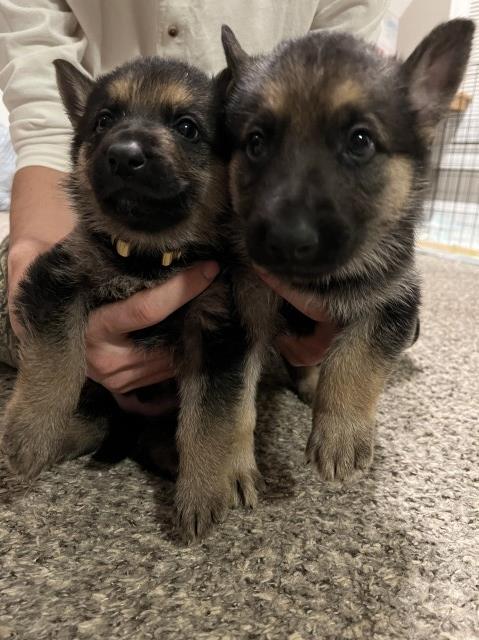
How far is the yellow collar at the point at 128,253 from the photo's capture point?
1.34 meters

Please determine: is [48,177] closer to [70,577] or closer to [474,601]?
[70,577]

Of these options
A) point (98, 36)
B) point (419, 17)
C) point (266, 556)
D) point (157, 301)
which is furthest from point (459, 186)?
point (266, 556)

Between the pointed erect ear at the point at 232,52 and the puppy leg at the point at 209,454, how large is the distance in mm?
766

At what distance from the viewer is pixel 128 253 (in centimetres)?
135

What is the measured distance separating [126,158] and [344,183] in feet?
1.50

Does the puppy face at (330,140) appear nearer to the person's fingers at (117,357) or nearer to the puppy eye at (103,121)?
the puppy eye at (103,121)

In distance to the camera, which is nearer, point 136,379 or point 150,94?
point 150,94

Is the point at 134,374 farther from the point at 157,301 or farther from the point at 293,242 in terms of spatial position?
the point at 293,242

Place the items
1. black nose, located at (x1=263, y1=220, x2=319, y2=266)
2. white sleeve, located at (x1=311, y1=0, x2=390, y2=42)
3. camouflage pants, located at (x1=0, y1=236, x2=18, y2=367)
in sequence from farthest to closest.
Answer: white sleeve, located at (x1=311, y1=0, x2=390, y2=42)
camouflage pants, located at (x1=0, y1=236, x2=18, y2=367)
black nose, located at (x1=263, y1=220, x2=319, y2=266)

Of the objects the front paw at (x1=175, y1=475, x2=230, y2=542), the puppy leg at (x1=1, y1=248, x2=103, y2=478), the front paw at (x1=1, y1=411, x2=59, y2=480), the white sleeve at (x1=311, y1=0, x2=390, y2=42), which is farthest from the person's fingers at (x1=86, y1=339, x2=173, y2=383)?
the white sleeve at (x1=311, y1=0, x2=390, y2=42)

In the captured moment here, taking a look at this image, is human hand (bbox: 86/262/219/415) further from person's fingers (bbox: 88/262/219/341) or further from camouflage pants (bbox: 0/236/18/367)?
camouflage pants (bbox: 0/236/18/367)

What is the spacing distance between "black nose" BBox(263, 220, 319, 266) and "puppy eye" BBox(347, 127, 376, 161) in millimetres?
245

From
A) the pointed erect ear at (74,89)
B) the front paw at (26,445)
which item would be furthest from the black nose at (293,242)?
the pointed erect ear at (74,89)

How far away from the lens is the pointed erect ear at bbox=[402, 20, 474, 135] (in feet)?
3.94
